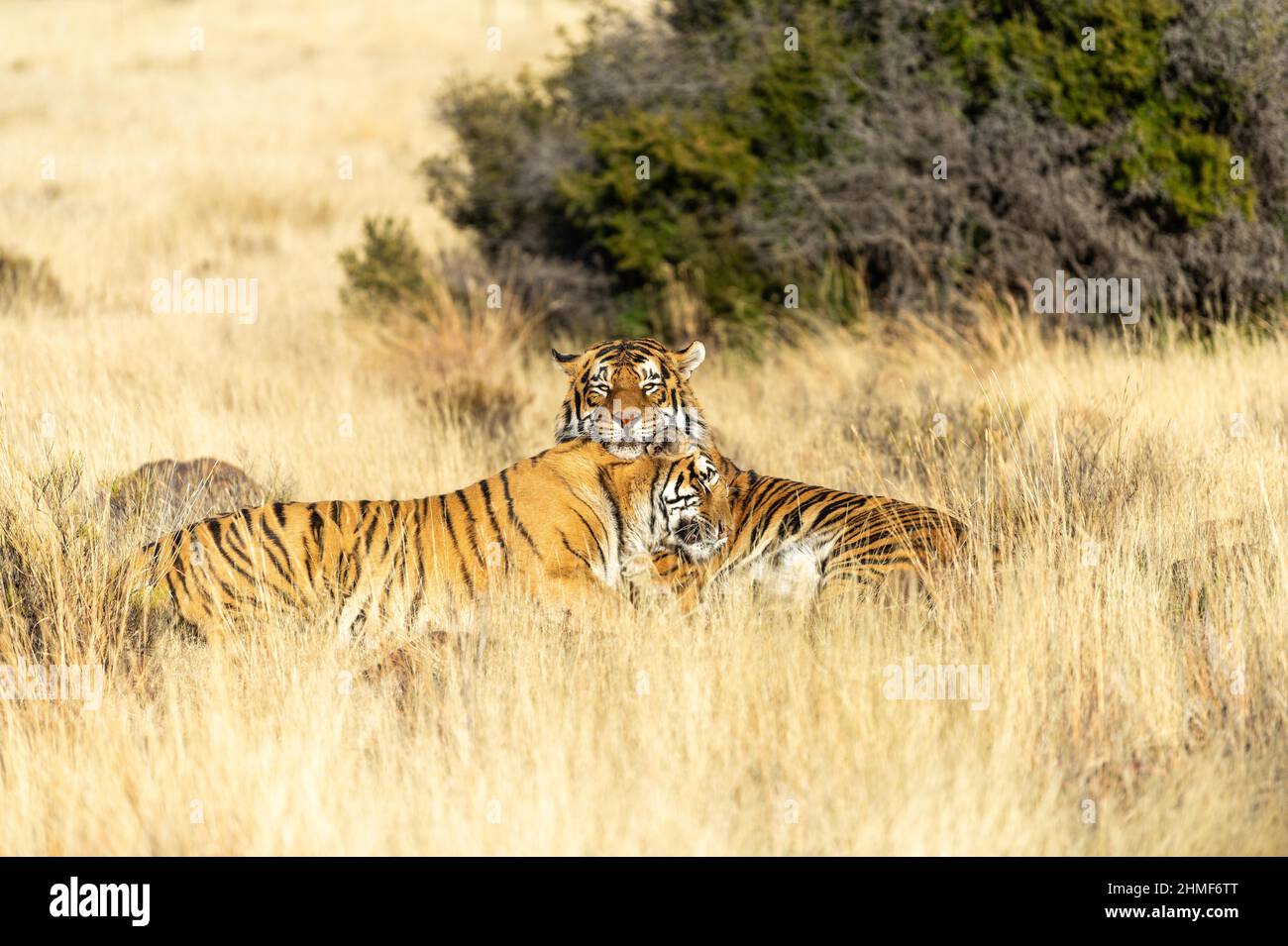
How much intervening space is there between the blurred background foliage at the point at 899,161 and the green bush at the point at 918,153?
0.8 inches

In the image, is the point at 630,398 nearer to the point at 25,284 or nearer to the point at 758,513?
the point at 758,513

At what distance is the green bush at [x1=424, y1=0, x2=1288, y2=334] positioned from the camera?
9812 millimetres

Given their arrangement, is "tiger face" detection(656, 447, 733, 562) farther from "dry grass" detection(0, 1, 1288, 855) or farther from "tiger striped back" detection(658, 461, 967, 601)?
"dry grass" detection(0, 1, 1288, 855)

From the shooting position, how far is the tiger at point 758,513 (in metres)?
5.19

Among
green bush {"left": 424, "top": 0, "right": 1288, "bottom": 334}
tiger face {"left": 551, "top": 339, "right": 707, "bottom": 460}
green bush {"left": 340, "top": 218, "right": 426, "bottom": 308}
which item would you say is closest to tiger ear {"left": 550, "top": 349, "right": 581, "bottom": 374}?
tiger face {"left": 551, "top": 339, "right": 707, "bottom": 460}

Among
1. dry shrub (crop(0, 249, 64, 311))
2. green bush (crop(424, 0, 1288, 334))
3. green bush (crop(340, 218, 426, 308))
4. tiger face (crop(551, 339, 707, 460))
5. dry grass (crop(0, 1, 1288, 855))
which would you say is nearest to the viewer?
dry grass (crop(0, 1, 1288, 855))

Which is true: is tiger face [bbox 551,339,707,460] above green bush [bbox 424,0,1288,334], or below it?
below

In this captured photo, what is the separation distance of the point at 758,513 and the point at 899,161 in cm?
561

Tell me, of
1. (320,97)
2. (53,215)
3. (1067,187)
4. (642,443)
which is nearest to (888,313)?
(1067,187)

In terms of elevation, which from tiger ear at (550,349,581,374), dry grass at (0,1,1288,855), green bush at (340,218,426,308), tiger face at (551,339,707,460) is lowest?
dry grass at (0,1,1288,855)

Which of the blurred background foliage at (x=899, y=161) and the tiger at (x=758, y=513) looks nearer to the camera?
the tiger at (x=758, y=513)

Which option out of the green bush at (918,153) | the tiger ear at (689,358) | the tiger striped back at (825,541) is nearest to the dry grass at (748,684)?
the tiger striped back at (825,541)

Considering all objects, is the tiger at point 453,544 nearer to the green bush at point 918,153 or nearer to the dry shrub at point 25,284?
the green bush at point 918,153
